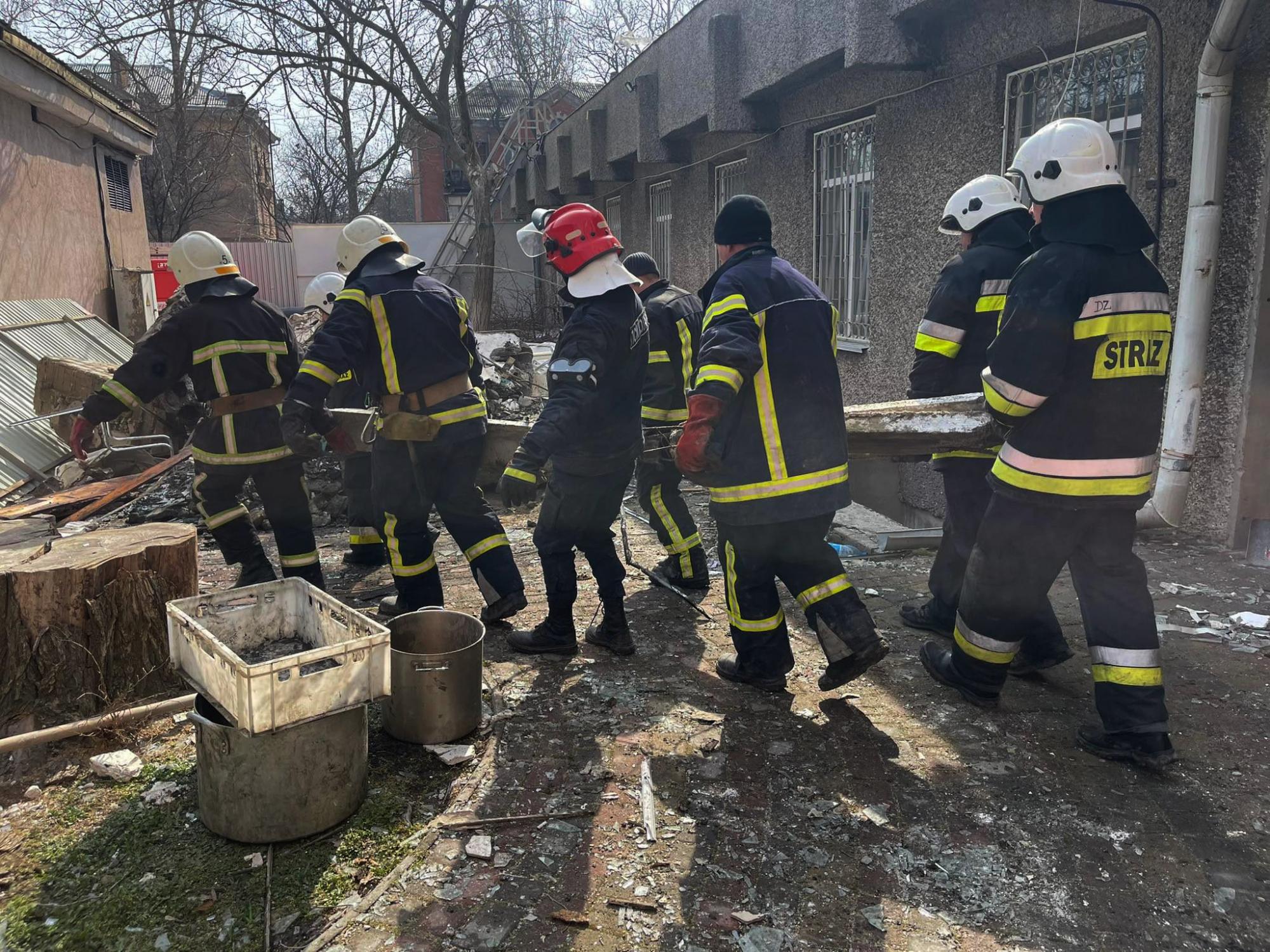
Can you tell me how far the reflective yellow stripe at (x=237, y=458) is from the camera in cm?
440

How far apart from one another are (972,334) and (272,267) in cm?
2342

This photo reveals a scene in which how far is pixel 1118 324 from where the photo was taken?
2.88m

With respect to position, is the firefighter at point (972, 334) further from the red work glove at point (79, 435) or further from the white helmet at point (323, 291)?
the white helmet at point (323, 291)

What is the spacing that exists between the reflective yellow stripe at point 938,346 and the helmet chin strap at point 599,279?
124 cm

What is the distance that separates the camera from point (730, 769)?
9.85 ft

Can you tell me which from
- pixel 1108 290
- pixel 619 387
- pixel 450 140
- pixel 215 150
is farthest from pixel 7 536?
pixel 215 150

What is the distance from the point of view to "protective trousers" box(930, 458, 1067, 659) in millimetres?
3652

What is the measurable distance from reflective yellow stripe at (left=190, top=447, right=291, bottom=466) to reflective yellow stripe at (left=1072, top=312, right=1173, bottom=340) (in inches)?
138

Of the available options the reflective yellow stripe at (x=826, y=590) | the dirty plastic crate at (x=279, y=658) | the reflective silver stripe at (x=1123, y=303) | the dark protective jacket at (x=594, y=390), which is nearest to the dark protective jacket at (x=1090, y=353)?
the reflective silver stripe at (x=1123, y=303)

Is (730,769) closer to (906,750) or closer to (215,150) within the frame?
(906,750)

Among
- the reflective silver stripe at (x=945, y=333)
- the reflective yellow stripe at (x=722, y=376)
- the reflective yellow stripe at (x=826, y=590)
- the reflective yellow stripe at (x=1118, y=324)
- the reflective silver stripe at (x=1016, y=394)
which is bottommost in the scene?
the reflective yellow stripe at (x=826, y=590)

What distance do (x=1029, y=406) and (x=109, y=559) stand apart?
10.8 ft

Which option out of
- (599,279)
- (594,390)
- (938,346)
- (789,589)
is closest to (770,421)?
(789,589)

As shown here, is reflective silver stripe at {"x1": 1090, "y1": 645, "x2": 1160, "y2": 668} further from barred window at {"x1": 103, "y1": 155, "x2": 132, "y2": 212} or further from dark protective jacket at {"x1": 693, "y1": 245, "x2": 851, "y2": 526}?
barred window at {"x1": 103, "y1": 155, "x2": 132, "y2": 212}
